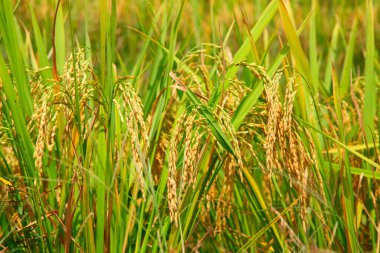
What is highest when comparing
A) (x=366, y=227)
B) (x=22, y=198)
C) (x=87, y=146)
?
(x=87, y=146)

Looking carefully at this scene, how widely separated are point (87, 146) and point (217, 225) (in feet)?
1.45

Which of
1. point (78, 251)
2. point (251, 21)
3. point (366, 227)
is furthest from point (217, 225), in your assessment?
point (251, 21)

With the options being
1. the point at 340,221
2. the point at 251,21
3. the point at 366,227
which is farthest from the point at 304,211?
the point at 251,21

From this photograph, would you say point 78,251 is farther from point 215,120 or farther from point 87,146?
point 215,120

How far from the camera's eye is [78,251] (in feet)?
5.63

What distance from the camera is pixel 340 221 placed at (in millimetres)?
1752

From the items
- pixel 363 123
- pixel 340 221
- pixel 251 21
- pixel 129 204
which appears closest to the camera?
pixel 340 221

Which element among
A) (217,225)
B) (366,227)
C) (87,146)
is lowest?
(366,227)

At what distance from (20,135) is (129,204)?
35cm

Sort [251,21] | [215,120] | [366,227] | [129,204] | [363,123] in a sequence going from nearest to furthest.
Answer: [215,120] < [129,204] < [363,123] < [366,227] < [251,21]

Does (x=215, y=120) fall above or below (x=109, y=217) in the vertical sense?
above

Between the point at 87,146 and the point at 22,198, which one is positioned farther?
the point at 22,198

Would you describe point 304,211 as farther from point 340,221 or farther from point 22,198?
point 22,198

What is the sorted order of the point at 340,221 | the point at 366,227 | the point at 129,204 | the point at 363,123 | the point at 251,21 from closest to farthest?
the point at 340,221 → the point at 129,204 → the point at 363,123 → the point at 366,227 → the point at 251,21
